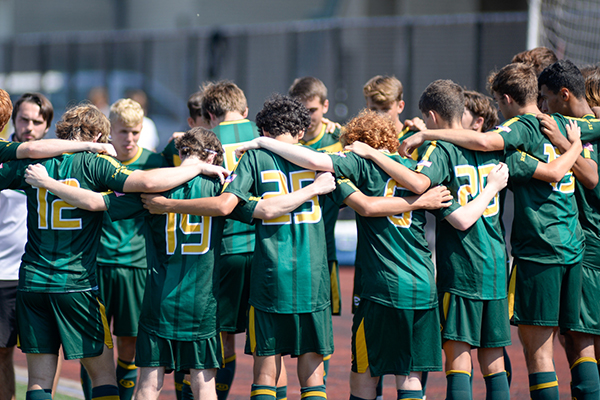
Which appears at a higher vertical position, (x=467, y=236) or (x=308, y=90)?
(x=308, y=90)

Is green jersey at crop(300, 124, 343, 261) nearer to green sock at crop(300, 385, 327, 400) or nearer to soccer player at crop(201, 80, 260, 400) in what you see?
soccer player at crop(201, 80, 260, 400)

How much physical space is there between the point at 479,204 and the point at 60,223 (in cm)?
246

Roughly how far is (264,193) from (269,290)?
567 millimetres

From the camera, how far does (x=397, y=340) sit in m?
3.79

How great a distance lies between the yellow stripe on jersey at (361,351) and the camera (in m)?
3.85

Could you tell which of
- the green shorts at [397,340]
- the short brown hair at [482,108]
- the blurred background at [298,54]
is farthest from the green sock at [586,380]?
the blurred background at [298,54]

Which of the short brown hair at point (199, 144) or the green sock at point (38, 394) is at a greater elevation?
the short brown hair at point (199, 144)

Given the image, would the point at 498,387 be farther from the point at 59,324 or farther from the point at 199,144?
the point at 59,324

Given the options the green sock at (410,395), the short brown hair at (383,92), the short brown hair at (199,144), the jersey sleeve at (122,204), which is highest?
the short brown hair at (383,92)

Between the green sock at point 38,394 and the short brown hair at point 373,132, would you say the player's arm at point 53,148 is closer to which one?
the green sock at point 38,394

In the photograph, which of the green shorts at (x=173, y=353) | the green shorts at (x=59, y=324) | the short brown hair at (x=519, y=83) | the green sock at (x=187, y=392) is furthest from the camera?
the green sock at (x=187, y=392)

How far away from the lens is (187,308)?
3725 millimetres

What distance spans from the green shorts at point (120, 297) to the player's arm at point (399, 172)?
1.99 meters

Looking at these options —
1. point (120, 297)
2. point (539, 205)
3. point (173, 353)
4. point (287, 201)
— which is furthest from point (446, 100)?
point (120, 297)
